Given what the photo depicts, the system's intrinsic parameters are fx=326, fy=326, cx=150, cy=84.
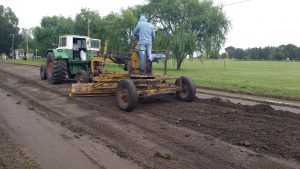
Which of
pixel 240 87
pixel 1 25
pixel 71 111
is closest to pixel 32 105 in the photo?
pixel 71 111

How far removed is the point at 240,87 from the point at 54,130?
10.5 meters

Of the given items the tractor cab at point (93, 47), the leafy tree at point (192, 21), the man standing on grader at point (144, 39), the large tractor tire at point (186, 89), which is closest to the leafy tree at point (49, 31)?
the leafy tree at point (192, 21)

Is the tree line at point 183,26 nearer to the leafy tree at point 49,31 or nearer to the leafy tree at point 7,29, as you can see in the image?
the leafy tree at point 49,31

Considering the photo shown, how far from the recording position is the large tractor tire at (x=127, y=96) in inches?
344

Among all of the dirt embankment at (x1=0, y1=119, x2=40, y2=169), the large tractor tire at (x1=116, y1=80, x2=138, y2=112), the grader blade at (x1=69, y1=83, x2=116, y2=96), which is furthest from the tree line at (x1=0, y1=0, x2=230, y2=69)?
the dirt embankment at (x1=0, y1=119, x2=40, y2=169)

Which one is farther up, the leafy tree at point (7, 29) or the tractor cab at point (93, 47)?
A: the leafy tree at point (7, 29)

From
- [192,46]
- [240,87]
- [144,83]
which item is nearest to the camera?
[144,83]

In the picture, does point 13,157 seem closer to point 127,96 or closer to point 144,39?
point 127,96

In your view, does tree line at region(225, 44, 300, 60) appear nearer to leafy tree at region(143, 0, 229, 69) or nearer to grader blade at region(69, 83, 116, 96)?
leafy tree at region(143, 0, 229, 69)

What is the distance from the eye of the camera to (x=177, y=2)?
35188mm

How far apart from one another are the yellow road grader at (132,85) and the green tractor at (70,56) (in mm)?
3598

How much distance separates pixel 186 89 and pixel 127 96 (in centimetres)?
215

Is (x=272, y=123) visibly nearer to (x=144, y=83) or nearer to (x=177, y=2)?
(x=144, y=83)

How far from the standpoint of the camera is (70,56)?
15984 mm
